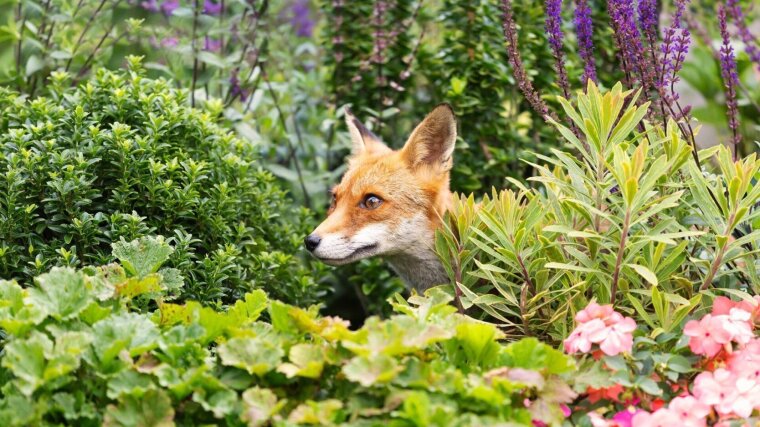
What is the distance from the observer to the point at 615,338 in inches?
123

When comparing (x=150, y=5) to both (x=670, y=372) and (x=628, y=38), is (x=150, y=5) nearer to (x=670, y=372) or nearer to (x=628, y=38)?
(x=628, y=38)

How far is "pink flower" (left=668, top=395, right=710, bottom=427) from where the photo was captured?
9.81 ft

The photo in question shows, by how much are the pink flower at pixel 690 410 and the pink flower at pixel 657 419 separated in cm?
5

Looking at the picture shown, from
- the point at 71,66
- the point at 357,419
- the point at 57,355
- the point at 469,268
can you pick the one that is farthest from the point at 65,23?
the point at 357,419

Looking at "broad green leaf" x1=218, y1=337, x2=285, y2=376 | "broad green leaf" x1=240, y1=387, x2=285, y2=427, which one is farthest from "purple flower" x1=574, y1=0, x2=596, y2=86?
"broad green leaf" x1=240, y1=387, x2=285, y2=427

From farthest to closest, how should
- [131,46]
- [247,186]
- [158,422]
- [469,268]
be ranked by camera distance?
[131,46]
[247,186]
[469,268]
[158,422]

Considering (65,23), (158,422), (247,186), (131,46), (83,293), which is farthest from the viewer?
(131,46)

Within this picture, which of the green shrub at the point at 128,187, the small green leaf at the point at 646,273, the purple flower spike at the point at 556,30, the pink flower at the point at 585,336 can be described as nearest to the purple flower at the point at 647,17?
the purple flower spike at the point at 556,30

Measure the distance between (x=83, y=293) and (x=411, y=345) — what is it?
112cm

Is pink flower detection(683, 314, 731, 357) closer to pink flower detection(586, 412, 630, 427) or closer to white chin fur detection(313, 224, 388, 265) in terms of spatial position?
pink flower detection(586, 412, 630, 427)

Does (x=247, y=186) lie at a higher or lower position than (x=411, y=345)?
lower

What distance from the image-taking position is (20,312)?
3.00 meters

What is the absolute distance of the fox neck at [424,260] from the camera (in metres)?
4.69

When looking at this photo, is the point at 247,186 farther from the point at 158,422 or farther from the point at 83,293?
the point at 158,422
